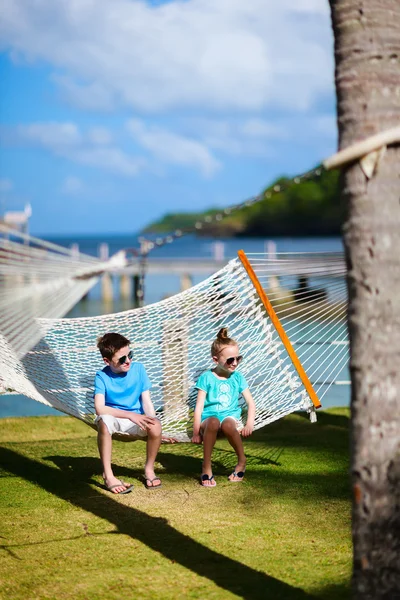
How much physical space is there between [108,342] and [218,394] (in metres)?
0.50

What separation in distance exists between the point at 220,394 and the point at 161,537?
87cm

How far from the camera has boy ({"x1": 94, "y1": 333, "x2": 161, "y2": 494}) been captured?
3.14 metres

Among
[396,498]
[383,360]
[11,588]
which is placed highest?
[383,360]

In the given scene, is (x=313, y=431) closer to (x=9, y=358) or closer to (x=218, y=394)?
(x=218, y=394)

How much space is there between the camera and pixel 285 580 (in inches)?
88.0

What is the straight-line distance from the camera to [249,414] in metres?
3.35

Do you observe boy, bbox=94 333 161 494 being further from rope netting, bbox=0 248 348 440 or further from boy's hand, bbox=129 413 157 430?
rope netting, bbox=0 248 348 440

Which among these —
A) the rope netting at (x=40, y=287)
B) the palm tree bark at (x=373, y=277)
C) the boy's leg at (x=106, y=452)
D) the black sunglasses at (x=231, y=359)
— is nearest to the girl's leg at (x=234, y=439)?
the black sunglasses at (x=231, y=359)

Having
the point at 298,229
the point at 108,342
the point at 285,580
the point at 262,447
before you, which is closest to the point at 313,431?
the point at 262,447

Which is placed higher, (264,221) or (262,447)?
(264,221)

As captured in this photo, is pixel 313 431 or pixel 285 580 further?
pixel 313 431

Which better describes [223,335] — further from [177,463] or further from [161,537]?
[161,537]

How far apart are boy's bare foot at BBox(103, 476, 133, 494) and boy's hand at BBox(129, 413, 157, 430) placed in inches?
8.8

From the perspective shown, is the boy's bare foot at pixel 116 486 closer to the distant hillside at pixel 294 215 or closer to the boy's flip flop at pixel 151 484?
the boy's flip flop at pixel 151 484
